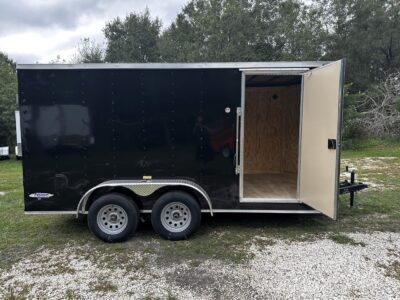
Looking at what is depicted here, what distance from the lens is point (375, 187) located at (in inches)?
288

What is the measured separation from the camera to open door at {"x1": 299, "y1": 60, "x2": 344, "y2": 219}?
3.75 meters

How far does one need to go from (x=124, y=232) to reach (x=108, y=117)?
5.12ft

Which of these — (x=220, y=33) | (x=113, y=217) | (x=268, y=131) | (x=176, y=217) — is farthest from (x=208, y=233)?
(x=220, y=33)

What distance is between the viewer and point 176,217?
4.36 metres

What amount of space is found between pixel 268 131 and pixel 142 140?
404 cm

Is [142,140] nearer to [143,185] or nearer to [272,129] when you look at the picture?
[143,185]

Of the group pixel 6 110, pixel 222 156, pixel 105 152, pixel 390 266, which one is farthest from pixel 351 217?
pixel 6 110

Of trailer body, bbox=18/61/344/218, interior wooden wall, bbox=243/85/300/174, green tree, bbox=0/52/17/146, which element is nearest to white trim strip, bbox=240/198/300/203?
trailer body, bbox=18/61/344/218

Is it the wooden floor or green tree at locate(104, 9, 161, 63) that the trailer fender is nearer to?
the wooden floor

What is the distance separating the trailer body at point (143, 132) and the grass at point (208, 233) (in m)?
0.42

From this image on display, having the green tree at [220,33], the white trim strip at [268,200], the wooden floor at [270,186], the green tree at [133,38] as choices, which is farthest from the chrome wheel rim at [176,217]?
the green tree at [133,38]

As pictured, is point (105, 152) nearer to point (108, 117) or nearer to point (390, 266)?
point (108, 117)

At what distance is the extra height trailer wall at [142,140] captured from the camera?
4156 mm

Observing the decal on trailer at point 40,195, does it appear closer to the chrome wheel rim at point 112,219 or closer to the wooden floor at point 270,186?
the chrome wheel rim at point 112,219
